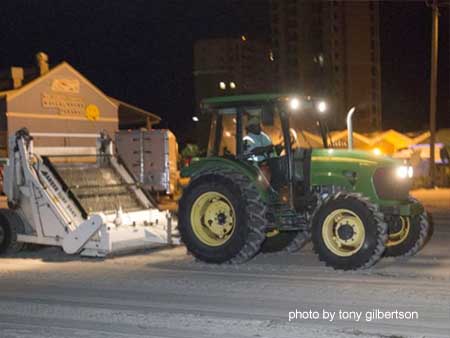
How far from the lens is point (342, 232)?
9.96 m

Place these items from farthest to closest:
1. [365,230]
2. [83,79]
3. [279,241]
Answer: [83,79]
[279,241]
[365,230]

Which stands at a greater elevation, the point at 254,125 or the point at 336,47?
the point at 336,47

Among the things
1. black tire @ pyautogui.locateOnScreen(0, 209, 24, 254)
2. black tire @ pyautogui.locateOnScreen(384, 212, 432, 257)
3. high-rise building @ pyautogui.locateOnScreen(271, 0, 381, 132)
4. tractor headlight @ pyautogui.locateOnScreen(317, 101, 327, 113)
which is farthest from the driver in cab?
high-rise building @ pyautogui.locateOnScreen(271, 0, 381, 132)

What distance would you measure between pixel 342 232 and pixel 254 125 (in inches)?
78.9

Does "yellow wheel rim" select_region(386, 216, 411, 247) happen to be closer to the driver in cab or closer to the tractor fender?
the tractor fender

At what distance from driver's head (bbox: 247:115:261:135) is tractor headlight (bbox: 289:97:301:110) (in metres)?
0.51

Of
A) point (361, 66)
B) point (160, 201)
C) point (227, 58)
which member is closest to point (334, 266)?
point (160, 201)

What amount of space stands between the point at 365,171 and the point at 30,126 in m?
23.2

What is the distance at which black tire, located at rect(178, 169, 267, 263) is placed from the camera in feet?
33.9

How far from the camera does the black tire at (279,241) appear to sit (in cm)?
1191

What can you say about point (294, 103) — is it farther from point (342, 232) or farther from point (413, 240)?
point (413, 240)

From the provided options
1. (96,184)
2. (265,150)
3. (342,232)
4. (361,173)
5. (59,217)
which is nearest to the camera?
(342,232)

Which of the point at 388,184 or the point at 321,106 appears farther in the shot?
the point at 321,106

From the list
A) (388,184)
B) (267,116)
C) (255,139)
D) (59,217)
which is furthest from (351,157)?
(59,217)
